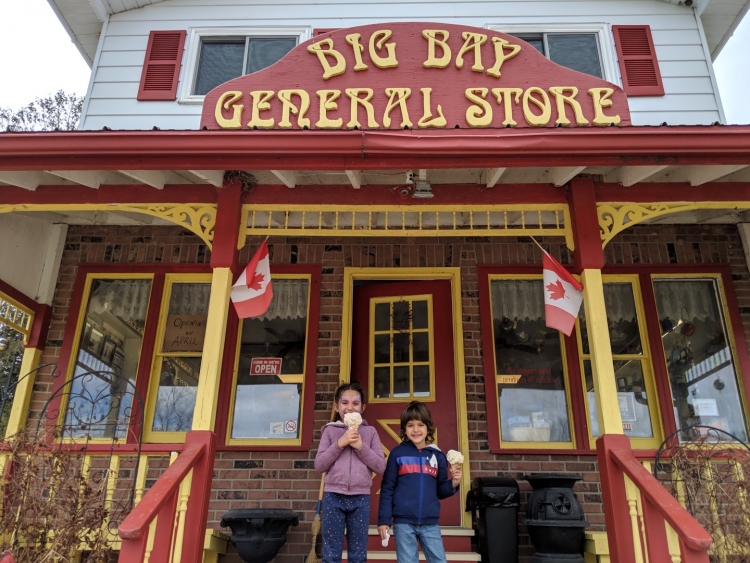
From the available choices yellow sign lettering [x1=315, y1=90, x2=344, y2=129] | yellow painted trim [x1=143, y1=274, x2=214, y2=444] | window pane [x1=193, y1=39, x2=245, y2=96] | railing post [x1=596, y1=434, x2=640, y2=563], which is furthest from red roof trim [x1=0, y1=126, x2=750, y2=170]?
window pane [x1=193, y1=39, x2=245, y2=96]

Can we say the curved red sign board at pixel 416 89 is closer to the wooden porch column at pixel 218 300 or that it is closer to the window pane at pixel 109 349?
the wooden porch column at pixel 218 300

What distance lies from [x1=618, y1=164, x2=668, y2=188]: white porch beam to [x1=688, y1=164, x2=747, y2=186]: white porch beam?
12.6 inches

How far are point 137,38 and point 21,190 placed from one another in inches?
147

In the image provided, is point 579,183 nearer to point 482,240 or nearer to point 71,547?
point 482,240

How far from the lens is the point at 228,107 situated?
4.94 metres

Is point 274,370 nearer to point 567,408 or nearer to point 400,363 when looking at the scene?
point 400,363

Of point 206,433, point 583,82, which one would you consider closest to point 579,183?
point 583,82

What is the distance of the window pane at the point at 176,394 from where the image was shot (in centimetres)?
636

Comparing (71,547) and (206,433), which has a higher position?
(206,433)

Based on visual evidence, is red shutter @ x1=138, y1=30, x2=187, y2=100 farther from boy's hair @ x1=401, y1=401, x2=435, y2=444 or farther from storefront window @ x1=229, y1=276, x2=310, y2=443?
boy's hair @ x1=401, y1=401, x2=435, y2=444

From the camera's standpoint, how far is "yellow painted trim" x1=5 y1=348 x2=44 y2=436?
610cm

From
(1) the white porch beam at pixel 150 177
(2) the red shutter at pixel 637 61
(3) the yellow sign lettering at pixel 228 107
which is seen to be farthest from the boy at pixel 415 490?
(2) the red shutter at pixel 637 61

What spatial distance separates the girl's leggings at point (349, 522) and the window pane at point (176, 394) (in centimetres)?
271

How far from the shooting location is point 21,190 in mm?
5172
